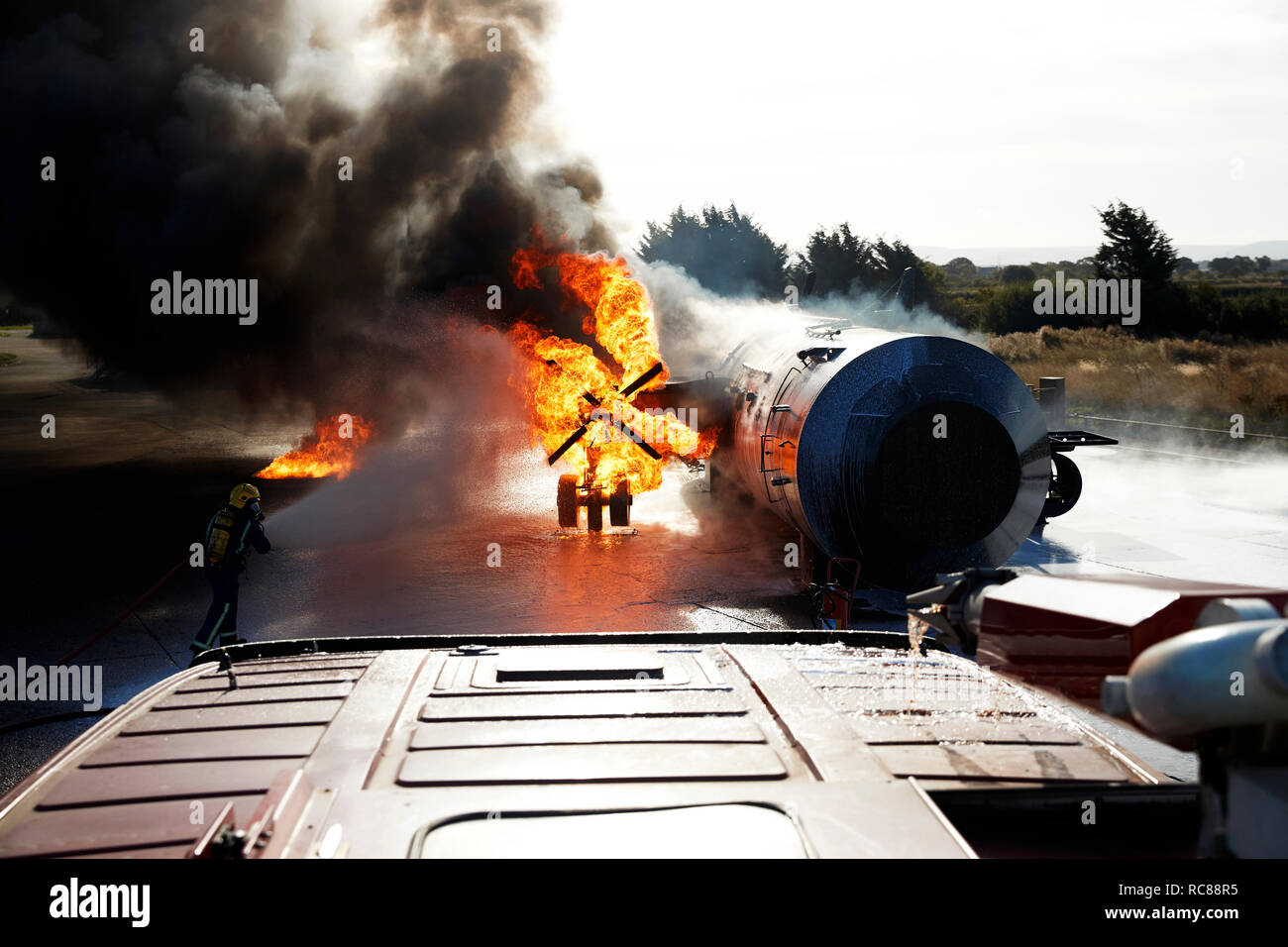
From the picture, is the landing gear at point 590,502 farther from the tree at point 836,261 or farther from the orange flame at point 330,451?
the tree at point 836,261

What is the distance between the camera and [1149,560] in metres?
14.5

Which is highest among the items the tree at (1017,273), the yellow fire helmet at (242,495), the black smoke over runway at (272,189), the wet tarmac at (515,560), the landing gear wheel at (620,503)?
the tree at (1017,273)

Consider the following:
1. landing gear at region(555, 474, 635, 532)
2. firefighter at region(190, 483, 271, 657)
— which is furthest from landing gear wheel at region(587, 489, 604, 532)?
firefighter at region(190, 483, 271, 657)

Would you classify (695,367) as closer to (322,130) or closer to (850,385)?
(850,385)

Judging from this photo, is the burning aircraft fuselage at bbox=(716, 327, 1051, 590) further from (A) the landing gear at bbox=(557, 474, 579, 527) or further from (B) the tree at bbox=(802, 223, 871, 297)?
(B) the tree at bbox=(802, 223, 871, 297)

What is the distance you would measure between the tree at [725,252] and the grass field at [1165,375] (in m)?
14.9

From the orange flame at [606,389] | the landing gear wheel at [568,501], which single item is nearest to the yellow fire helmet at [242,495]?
the orange flame at [606,389]

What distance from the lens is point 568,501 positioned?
1655 cm

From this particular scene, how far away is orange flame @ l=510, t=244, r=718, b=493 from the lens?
16047 mm

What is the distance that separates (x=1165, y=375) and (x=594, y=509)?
24.7 m

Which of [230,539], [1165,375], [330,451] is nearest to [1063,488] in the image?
[230,539]

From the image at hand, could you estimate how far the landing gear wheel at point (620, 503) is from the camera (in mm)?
16719
